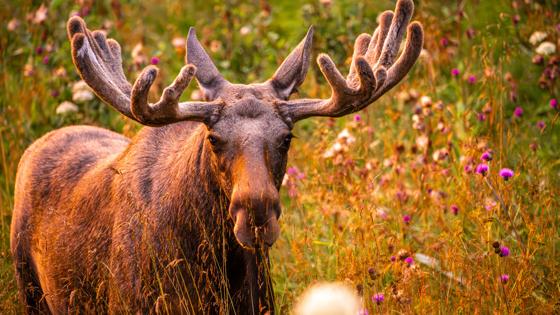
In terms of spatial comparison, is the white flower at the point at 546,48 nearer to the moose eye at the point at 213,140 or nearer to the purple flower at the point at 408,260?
the purple flower at the point at 408,260

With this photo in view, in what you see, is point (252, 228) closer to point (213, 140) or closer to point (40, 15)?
point (213, 140)

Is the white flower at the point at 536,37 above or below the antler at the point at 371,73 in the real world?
below

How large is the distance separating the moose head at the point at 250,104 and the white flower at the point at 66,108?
6.95 feet

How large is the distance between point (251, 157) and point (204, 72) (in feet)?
2.20

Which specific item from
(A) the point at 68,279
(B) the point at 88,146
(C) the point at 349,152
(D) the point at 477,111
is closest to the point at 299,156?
(C) the point at 349,152

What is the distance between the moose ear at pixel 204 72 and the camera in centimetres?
431

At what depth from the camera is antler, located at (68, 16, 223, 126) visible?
392 cm

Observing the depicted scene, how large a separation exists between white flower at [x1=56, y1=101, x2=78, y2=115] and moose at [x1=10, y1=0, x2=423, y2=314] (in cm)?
174

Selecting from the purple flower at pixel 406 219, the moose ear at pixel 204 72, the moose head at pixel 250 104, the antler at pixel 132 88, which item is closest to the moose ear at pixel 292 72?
the moose head at pixel 250 104

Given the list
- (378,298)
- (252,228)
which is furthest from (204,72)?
(378,298)

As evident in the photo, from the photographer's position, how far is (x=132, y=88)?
4172 millimetres

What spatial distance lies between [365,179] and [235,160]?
1.96 meters

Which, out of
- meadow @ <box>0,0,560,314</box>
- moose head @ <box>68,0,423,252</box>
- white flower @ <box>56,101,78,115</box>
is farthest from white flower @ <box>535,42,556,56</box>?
white flower @ <box>56,101,78,115</box>

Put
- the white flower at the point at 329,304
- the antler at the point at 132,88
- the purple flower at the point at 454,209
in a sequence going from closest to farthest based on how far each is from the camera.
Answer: the white flower at the point at 329,304 → the antler at the point at 132,88 → the purple flower at the point at 454,209
